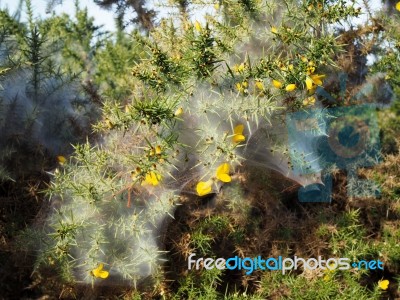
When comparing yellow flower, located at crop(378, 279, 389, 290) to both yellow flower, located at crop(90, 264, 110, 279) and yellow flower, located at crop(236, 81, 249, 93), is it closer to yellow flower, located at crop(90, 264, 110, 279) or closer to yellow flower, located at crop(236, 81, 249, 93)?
yellow flower, located at crop(236, 81, 249, 93)

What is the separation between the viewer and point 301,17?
2.55m

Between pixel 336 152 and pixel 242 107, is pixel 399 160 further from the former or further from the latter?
pixel 242 107

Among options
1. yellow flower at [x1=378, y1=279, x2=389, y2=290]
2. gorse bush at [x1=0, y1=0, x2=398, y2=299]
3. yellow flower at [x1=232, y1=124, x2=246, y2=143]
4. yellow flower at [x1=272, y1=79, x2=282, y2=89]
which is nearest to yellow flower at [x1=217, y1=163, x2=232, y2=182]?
gorse bush at [x1=0, y1=0, x2=398, y2=299]

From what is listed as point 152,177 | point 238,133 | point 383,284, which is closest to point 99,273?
point 152,177

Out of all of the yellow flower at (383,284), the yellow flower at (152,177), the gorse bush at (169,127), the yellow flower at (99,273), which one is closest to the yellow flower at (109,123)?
the gorse bush at (169,127)

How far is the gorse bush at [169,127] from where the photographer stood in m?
2.23

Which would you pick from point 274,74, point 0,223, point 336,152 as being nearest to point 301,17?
point 274,74

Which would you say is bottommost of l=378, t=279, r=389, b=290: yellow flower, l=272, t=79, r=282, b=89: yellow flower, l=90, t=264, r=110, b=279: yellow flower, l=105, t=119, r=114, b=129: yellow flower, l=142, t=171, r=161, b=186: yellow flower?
l=378, t=279, r=389, b=290: yellow flower

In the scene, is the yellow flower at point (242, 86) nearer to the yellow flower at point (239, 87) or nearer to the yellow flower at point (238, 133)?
the yellow flower at point (239, 87)

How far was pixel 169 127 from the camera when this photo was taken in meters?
2.15

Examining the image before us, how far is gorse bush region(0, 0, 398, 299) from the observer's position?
2.23 m

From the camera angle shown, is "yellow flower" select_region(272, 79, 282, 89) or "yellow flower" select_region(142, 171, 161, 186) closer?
"yellow flower" select_region(142, 171, 161, 186)

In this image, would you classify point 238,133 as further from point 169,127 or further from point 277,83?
point 169,127

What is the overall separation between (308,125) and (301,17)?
0.66m
